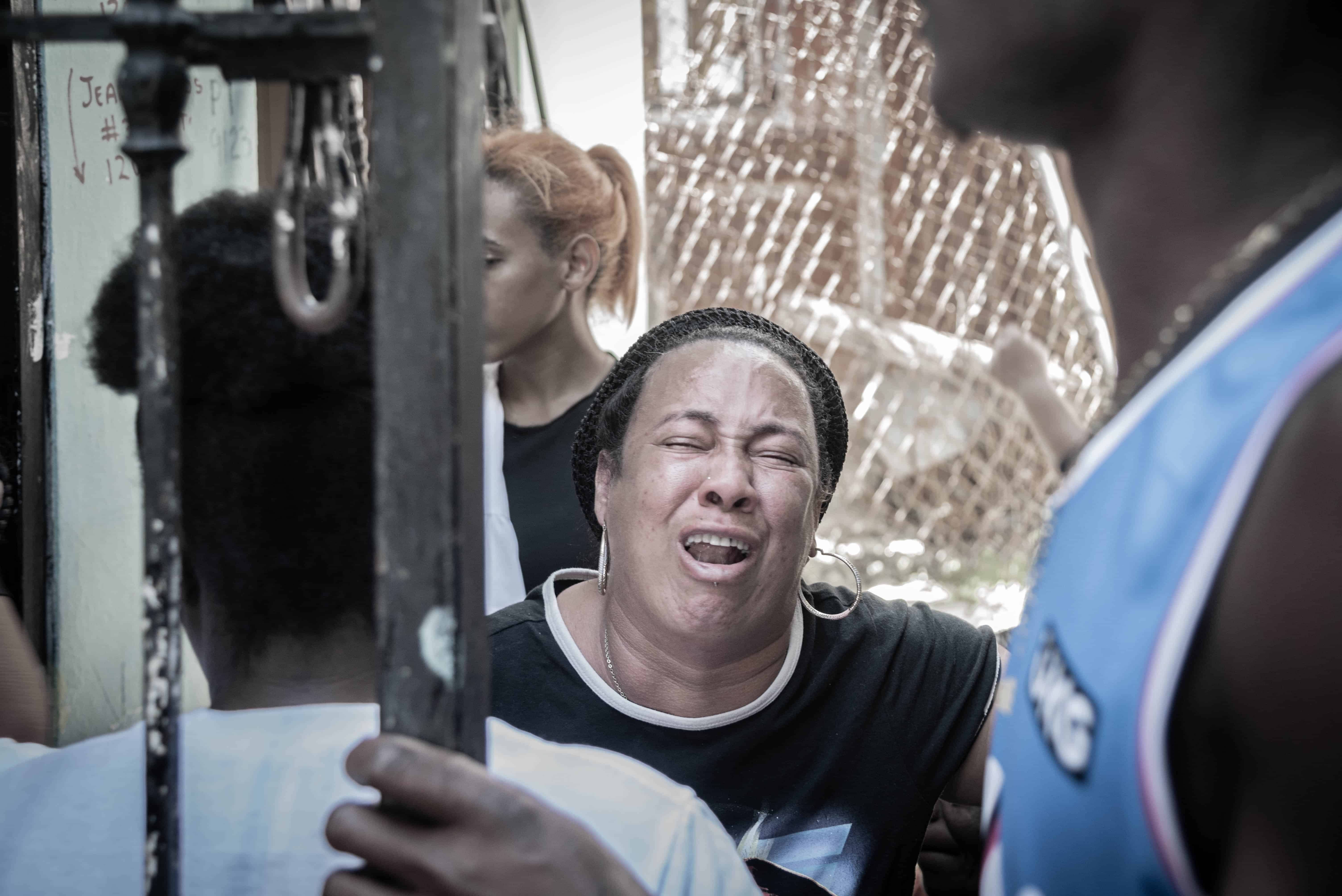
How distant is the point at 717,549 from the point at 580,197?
4.54 ft

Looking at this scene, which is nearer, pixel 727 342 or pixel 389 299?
pixel 389 299

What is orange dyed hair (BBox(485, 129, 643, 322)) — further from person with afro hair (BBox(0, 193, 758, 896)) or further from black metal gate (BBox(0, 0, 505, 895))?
black metal gate (BBox(0, 0, 505, 895))

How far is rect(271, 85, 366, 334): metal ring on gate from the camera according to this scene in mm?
748

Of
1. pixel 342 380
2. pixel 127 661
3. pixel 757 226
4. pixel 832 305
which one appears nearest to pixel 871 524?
pixel 832 305

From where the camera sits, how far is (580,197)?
2693 mm

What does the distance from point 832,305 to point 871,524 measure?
1.10 m

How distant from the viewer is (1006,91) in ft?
2.57

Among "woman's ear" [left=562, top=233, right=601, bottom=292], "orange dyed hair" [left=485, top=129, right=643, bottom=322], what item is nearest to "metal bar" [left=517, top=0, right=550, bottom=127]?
"orange dyed hair" [left=485, top=129, right=643, bottom=322]

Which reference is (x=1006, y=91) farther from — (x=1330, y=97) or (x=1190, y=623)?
(x=1190, y=623)

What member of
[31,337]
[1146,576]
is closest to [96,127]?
[31,337]

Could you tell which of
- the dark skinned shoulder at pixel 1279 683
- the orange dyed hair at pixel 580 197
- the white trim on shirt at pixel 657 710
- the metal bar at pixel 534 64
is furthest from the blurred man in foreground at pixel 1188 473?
the metal bar at pixel 534 64

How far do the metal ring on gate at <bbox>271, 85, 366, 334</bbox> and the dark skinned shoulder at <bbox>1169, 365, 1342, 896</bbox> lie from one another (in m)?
0.62

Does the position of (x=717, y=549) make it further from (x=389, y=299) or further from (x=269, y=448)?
(x=389, y=299)

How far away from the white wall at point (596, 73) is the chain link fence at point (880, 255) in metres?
0.59
